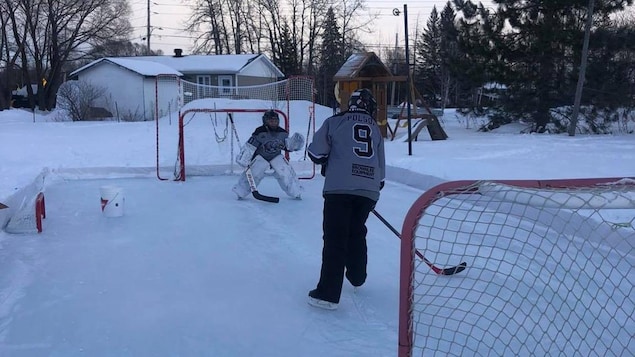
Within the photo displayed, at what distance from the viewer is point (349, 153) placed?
4.32 meters

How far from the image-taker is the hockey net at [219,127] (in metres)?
12.5

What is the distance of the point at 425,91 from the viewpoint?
57.4 metres

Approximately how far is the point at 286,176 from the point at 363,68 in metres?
13.0

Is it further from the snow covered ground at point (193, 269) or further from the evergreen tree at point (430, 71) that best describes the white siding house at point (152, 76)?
the evergreen tree at point (430, 71)

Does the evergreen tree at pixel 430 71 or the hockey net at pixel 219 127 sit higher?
the evergreen tree at pixel 430 71

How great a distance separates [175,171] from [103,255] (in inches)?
231

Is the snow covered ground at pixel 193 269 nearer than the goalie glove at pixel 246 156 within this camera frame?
Yes

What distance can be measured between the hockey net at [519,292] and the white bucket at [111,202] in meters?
4.23

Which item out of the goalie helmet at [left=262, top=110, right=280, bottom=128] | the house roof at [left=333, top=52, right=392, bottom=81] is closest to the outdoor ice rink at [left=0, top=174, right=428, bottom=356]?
the goalie helmet at [left=262, top=110, right=280, bottom=128]

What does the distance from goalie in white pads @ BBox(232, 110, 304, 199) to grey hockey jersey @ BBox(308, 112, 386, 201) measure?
4.58 m

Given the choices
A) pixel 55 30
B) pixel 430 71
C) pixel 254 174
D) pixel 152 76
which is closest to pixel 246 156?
pixel 254 174

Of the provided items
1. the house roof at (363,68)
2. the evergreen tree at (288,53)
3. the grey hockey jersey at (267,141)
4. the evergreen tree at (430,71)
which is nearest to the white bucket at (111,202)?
the grey hockey jersey at (267,141)

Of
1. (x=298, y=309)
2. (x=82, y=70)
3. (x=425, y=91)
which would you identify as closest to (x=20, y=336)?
(x=298, y=309)

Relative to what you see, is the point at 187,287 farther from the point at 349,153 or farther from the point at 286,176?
the point at 286,176
